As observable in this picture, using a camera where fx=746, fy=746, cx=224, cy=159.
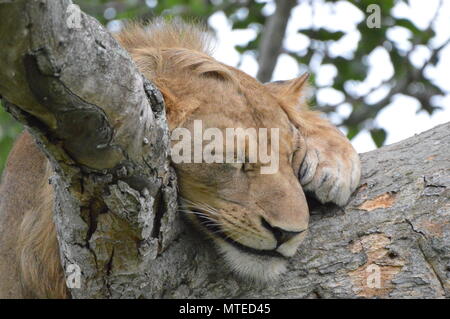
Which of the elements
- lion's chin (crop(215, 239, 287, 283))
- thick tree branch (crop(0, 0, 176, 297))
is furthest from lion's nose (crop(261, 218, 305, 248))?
thick tree branch (crop(0, 0, 176, 297))

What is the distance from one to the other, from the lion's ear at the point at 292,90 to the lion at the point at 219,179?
0.01 meters

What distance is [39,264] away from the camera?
3506 mm

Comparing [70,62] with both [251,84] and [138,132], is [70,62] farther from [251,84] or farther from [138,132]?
[251,84]

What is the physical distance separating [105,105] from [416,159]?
179cm

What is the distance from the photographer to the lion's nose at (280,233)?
122 inches

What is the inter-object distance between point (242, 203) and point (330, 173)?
61cm

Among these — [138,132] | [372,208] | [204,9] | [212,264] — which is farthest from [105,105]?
[204,9]

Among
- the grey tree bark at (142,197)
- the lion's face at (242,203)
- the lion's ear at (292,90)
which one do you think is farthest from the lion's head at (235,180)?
the lion's ear at (292,90)

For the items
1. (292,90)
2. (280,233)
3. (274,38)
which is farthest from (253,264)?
(274,38)

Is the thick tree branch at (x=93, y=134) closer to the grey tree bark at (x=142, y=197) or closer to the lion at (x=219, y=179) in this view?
the grey tree bark at (x=142, y=197)

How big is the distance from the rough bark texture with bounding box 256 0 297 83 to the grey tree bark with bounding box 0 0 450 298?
2.89m

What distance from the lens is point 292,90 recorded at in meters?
4.21

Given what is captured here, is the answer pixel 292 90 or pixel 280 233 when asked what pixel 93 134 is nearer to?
pixel 280 233

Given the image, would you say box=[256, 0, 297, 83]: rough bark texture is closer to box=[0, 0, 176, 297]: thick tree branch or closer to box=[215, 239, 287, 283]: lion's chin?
box=[215, 239, 287, 283]: lion's chin
